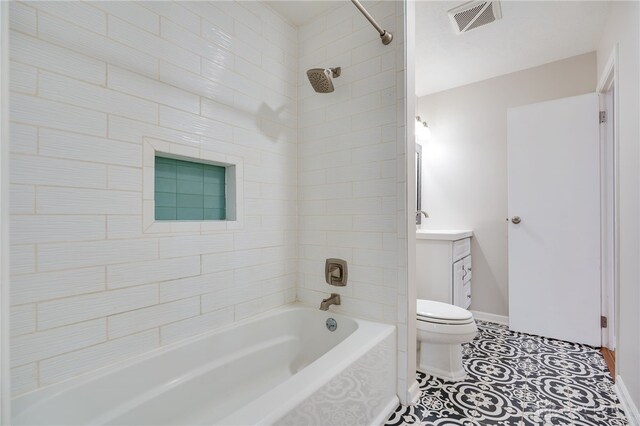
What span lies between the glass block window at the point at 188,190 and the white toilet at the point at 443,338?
143 centimetres

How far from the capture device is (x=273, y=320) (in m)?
1.85

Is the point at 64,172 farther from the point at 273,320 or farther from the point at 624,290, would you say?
the point at 624,290

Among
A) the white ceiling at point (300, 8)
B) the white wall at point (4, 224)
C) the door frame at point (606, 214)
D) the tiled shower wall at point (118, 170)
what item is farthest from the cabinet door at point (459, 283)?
the white wall at point (4, 224)

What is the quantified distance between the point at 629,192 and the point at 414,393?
1.60 meters

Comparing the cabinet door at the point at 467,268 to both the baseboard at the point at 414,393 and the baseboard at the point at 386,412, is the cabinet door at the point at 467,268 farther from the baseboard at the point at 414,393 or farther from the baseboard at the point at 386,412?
the baseboard at the point at 386,412

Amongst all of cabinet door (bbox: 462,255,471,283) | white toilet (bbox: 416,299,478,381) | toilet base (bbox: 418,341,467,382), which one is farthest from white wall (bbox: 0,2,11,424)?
cabinet door (bbox: 462,255,471,283)

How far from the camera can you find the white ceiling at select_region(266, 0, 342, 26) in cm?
193

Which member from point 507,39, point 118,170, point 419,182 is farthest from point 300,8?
point 419,182

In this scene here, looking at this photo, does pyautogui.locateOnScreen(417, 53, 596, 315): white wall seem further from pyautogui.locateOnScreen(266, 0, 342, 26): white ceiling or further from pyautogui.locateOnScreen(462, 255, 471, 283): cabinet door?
pyautogui.locateOnScreen(266, 0, 342, 26): white ceiling

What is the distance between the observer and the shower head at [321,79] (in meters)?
1.74

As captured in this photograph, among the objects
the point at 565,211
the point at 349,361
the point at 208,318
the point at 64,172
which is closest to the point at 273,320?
the point at 208,318

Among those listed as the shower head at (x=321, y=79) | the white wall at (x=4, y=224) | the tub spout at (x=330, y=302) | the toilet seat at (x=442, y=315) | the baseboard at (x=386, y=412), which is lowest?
the baseboard at (x=386, y=412)

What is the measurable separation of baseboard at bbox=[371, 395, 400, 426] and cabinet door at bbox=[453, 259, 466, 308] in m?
1.20

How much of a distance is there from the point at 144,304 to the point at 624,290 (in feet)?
8.22
